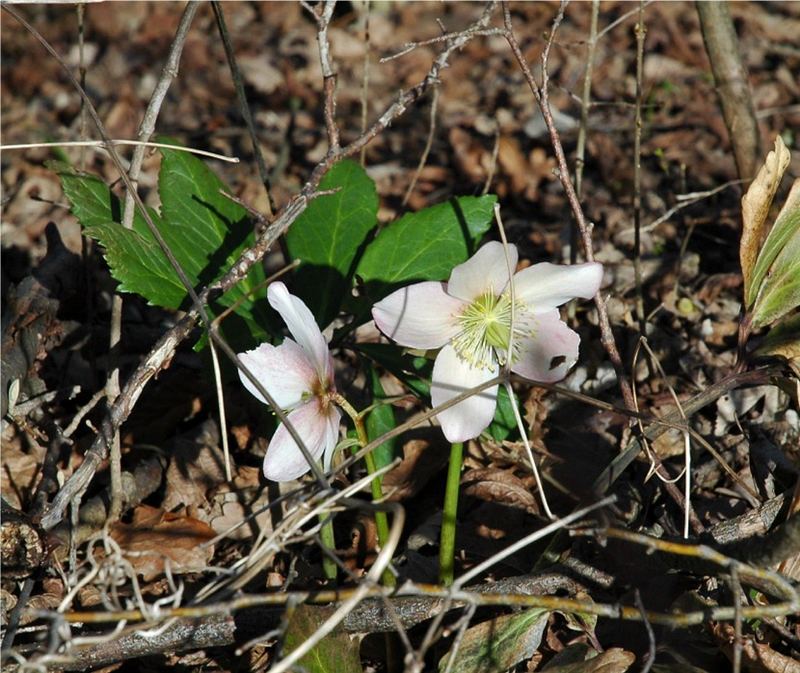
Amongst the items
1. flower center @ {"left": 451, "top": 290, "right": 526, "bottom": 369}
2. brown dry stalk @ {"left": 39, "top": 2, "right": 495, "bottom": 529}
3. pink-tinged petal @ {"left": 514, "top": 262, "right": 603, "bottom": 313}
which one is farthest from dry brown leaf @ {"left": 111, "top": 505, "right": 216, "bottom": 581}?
pink-tinged petal @ {"left": 514, "top": 262, "right": 603, "bottom": 313}

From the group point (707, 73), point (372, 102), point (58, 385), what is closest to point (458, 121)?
point (372, 102)

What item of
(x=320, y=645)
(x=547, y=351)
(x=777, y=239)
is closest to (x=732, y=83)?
(x=777, y=239)

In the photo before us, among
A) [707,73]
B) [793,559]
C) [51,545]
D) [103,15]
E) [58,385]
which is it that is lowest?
[793,559]

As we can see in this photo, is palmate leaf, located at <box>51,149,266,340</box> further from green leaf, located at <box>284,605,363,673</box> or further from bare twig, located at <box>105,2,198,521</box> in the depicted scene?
green leaf, located at <box>284,605,363,673</box>

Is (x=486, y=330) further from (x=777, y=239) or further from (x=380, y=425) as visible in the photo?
(x=777, y=239)

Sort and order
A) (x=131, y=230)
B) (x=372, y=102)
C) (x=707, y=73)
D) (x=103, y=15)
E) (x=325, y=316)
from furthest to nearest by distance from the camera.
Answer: (x=103, y=15) < (x=372, y=102) < (x=707, y=73) < (x=325, y=316) < (x=131, y=230)

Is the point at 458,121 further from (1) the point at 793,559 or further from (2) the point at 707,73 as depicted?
(1) the point at 793,559
